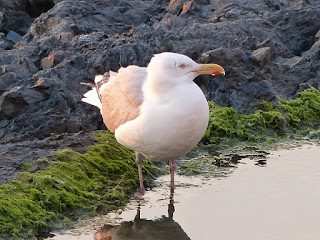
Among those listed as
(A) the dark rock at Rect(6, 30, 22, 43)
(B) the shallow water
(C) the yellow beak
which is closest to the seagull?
(C) the yellow beak

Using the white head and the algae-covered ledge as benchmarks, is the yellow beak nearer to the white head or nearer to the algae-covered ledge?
the white head

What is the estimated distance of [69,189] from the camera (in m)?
8.40

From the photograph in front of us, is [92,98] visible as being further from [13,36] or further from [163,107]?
[13,36]

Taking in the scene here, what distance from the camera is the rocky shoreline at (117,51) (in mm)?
10133

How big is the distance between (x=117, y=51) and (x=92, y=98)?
1.87 meters

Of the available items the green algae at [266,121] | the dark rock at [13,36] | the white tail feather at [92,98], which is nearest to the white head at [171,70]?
the white tail feather at [92,98]

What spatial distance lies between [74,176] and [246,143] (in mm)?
2895

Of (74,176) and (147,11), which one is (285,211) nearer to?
(74,176)

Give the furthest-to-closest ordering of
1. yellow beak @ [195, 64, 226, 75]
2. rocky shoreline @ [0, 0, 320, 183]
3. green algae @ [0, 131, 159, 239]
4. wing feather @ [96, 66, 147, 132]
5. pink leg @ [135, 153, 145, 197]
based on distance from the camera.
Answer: rocky shoreline @ [0, 0, 320, 183]
pink leg @ [135, 153, 145, 197]
wing feather @ [96, 66, 147, 132]
yellow beak @ [195, 64, 226, 75]
green algae @ [0, 131, 159, 239]

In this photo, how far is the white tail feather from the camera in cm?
961

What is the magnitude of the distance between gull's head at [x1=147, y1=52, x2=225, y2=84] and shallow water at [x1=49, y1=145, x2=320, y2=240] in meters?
1.42

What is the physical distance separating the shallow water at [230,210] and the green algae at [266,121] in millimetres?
1219

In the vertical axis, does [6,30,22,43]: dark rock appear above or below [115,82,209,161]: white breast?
above

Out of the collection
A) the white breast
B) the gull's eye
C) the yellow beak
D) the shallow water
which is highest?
the gull's eye
